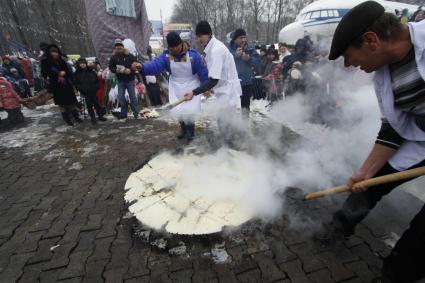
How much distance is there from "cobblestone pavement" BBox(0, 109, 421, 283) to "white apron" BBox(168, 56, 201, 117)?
1.63 m

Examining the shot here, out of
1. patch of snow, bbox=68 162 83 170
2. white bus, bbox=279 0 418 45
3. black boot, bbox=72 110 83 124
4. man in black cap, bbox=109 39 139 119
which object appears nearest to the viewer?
patch of snow, bbox=68 162 83 170

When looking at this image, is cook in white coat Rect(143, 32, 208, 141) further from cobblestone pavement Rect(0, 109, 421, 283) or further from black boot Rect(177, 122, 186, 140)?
cobblestone pavement Rect(0, 109, 421, 283)

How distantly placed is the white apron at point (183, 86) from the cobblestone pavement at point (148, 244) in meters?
1.63

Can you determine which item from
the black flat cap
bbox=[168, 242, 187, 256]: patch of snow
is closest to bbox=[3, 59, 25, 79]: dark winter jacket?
bbox=[168, 242, 187, 256]: patch of snow

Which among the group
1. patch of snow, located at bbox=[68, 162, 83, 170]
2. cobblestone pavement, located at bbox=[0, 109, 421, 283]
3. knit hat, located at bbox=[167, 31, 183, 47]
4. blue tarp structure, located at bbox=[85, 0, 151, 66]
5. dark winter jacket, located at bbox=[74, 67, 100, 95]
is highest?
blue tarp structure, located at bbox=[85, 0, 151, 66]

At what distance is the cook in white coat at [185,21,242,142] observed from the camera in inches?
160

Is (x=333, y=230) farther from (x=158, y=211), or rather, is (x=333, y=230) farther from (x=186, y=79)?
(x=186, y=79)

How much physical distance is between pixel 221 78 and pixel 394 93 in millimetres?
2996

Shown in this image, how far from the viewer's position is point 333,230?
8.05 ft

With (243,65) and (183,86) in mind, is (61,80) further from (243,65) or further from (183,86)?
(243,65)

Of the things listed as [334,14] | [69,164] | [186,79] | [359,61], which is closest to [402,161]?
[359,61]

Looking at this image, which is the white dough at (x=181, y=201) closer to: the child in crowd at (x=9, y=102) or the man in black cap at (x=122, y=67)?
the man in black cap at (x=122, y=67)

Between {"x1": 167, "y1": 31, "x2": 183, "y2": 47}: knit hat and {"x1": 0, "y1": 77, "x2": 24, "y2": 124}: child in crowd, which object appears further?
{"x1": 0, "y1": 77, "x2": 24, "y2": 124}: child in crowd

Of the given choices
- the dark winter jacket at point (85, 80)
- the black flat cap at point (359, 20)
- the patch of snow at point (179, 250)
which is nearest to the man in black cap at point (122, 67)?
the dark winter jacket at point (85, 80)
